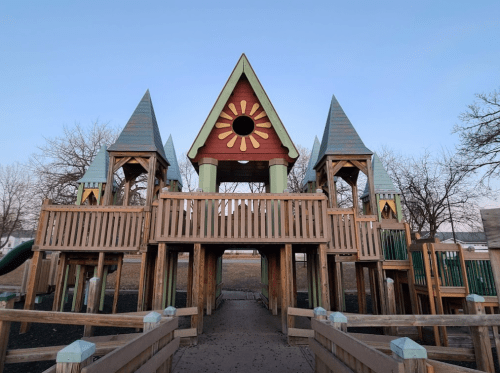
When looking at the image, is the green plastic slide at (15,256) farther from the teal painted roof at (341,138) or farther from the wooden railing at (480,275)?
the wooden railing at (480,275)

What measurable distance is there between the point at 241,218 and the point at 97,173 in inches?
475

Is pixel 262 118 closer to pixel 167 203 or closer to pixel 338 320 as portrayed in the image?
pixel 167 203

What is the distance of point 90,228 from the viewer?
9227 mm

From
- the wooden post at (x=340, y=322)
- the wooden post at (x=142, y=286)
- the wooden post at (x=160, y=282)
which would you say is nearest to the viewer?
the wooden post at (x=340, y=322)

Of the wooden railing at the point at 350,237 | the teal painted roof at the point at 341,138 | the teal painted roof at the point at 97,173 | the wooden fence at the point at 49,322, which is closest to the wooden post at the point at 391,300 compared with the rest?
the wooden railing at the point at 350,237

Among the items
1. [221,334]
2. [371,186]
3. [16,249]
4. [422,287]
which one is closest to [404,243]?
[422,287]

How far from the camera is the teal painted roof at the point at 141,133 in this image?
10.7 metres

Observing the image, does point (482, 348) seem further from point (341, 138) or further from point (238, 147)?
point (341, 138)

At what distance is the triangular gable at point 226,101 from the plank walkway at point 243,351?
5993 mm

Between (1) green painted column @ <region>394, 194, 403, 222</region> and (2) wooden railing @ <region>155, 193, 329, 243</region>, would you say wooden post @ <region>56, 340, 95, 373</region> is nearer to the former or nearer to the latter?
(2) wooden railing @ <region>155, 193, 329, 243</region>

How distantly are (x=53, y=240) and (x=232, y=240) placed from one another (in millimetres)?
6014

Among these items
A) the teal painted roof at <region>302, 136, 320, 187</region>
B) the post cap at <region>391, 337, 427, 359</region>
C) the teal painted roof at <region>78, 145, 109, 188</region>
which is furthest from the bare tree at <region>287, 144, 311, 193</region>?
the post cap at <region>391, 337, 427, 359</region>

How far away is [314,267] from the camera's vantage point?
11.5 m

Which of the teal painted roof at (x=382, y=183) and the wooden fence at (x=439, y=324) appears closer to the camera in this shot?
the wooden fence at (x=439, y=324)
